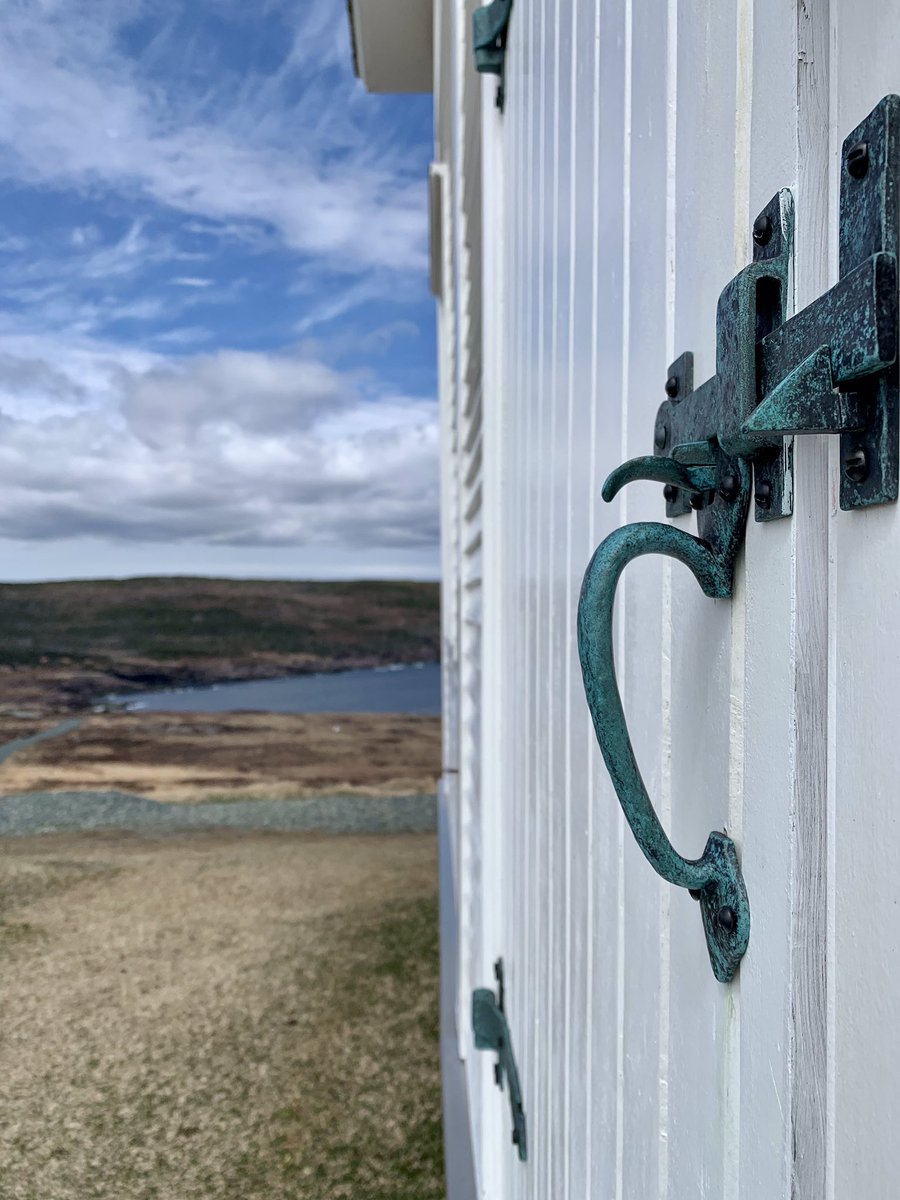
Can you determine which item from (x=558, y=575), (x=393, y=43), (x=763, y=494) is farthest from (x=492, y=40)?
(x=393, y=43)

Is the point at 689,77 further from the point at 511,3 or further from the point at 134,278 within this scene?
the point at 134,278

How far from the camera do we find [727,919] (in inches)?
11.6

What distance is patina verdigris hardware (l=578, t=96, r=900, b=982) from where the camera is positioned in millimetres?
205

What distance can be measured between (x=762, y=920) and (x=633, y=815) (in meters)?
0.06

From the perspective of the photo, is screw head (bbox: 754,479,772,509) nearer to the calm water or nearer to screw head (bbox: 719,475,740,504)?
screw head (bbox: 719,475,740,504)

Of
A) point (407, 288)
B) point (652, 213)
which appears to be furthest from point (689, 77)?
point (407, 288)

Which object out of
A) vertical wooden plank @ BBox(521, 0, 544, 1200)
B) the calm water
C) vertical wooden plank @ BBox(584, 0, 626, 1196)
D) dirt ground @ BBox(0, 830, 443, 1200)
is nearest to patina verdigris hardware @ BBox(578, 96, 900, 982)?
vertical wooden plank @ BBox(584, 0, 626, 1196)

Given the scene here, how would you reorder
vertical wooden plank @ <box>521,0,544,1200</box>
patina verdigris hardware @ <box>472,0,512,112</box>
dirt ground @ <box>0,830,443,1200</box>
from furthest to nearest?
dirt ground @ <box>0,830,443,1200</box> → patina verdigris hardware @ <box>472,0,512,112</box> → vertical wooden plank @ <box>521,0,544,1200</box>

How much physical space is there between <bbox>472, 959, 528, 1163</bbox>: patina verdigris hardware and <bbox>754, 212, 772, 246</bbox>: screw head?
87 centimetres

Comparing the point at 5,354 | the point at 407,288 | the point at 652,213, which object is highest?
the point at 407,288

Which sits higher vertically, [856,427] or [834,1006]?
[856,427]

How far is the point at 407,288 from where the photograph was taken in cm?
879

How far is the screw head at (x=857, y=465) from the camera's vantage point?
21 cm

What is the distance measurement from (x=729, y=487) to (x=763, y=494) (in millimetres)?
23
